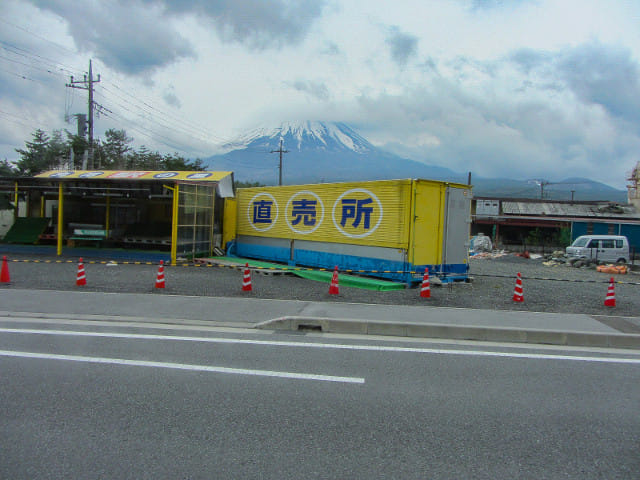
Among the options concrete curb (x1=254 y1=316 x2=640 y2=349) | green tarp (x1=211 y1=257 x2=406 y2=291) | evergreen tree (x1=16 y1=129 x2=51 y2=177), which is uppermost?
evergreen tree (x1=16 y1=129 x2=51 y2=177)

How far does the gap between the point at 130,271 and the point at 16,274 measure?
128 inches

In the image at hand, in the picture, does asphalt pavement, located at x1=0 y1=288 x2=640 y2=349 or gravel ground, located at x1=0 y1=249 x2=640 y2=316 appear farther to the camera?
gravel ground, located at x1=0 y1=249 x2=640 y2=316

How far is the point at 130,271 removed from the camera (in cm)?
1548

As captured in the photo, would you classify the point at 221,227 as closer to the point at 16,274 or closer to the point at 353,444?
the point at 16,274

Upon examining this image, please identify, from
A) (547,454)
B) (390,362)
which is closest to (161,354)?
(390,362)

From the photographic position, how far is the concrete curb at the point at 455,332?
7820 millimetres

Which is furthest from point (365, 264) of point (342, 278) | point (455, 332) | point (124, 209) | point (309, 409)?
point (124, 209)

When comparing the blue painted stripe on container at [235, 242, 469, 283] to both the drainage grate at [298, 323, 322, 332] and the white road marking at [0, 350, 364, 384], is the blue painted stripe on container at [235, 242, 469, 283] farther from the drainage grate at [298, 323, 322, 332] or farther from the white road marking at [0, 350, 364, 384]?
the white road marking at [0, 350, 364, 384]

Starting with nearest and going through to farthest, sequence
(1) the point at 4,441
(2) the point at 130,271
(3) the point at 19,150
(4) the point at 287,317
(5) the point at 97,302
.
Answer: (1) the point at 4,441 < (4) the point at 287,317 < (5) the point at 97,302 < (2) the point at 130,271 < (3) the point at 19,150

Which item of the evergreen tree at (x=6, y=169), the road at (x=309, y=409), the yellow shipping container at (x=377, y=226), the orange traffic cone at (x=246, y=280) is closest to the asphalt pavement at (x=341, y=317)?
the road at (x=309, y=409)

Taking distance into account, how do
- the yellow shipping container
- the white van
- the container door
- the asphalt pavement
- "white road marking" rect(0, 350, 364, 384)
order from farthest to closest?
the white van → the container door → the yellow shipping container → the asphalt pavement → "white road marking" rect(0, 350, 364, 384)

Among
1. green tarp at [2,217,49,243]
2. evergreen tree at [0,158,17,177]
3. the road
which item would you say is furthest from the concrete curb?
evergreen tree at [0,158,17,177]

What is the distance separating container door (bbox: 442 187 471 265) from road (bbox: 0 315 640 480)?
21.6 feet

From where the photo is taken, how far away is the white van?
2567 cm
